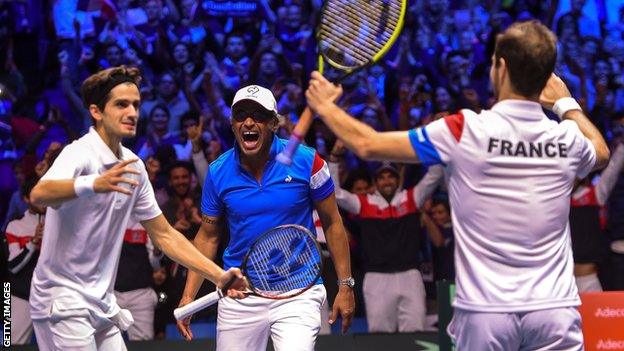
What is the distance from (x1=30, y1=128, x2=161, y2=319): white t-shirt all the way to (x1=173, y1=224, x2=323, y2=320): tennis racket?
0.65m

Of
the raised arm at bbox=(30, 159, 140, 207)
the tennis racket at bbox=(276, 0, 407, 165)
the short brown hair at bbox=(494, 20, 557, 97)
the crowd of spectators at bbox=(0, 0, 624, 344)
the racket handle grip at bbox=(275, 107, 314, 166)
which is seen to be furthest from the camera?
the crowd of spectators at bbox=(0, 0, 624, 344)

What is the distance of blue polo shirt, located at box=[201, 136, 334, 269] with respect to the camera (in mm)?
5988

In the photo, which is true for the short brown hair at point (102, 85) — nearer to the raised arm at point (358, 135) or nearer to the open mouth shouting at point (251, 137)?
the open mouth shouting at point (251, 137)

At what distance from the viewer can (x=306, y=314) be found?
5.77 metres

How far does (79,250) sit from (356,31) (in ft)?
5.08

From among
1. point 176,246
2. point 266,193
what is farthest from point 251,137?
point 176,246

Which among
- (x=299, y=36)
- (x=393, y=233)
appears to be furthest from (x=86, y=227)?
(x=299, y=36)

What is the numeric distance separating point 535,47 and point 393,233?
604cm

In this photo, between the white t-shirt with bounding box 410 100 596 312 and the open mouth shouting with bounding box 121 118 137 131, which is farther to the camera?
the open mouth shouting with bounding box 121 118 137 131

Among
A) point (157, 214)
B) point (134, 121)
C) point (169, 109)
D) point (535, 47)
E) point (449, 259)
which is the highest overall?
point (535, 47)

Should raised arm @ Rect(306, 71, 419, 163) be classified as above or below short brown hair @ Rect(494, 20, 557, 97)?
below

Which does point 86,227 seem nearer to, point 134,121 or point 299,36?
point 134,121

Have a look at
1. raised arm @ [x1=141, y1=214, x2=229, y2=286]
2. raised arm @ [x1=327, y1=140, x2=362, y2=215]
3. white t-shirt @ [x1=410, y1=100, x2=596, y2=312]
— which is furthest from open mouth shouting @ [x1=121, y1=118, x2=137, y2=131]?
raised arm @ [x1=327, y1=140, x2=362, y2=215]

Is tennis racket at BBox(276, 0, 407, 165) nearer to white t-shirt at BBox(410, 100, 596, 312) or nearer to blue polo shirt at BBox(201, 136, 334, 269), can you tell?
white t-shirt at BBox(410, 100, 596, 312)
